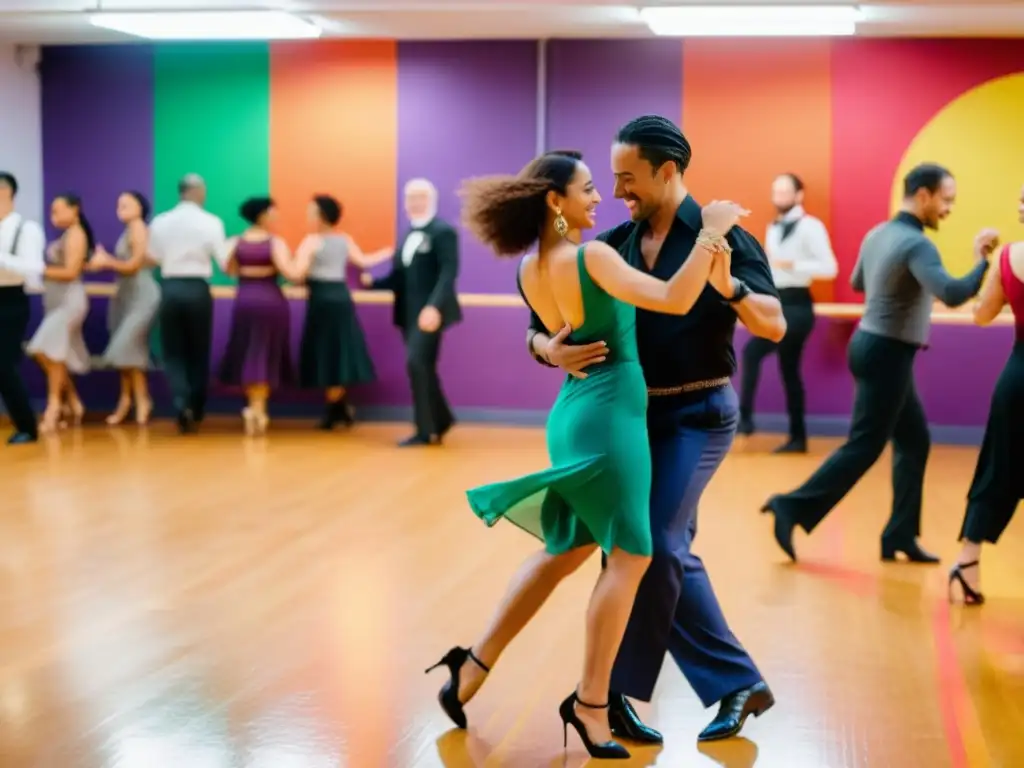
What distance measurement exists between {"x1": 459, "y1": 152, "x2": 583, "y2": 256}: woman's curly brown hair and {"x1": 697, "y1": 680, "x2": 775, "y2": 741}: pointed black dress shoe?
126cm

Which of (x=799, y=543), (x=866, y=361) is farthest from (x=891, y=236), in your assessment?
(x=799, y=543)

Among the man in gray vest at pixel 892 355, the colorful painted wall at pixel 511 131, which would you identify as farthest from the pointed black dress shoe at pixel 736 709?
the colorful painted wall at pixel 511 131

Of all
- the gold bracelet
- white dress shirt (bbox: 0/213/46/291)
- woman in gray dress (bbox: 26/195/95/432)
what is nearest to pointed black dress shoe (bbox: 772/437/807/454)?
white dress shirt (bbox: 0/213/46/291)

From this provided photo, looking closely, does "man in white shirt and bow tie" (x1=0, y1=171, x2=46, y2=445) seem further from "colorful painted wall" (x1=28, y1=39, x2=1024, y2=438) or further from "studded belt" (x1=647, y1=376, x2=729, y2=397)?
"studded belt" (x1=647, y1=376, x2=729, y2=397)

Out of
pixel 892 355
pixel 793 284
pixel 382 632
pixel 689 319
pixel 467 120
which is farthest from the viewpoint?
pixel 467 120

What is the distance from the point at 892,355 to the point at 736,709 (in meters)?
2.32

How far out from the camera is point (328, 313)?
400 inches

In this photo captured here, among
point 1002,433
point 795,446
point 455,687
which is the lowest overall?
point 795,446

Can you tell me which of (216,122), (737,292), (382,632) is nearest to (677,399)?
(737,292)

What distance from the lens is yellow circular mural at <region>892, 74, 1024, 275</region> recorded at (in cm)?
986

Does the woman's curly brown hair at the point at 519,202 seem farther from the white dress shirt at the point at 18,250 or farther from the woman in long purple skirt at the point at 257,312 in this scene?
the woman in long purple skirt at the point at 257,312

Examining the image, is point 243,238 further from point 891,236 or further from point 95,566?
point 891,236

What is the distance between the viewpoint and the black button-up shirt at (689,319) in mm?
3598

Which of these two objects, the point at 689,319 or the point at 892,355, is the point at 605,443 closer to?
the point at 689,319
